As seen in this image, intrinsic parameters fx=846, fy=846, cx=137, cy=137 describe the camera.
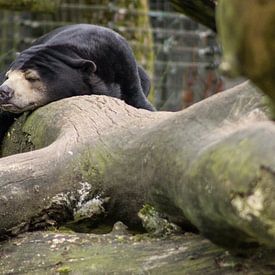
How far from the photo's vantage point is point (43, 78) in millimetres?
4020

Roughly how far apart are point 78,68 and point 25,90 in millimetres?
350

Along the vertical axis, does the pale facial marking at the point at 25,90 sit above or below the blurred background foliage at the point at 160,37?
above

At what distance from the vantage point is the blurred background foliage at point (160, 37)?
7.12 meters

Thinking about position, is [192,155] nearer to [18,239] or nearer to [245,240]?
[245,240]

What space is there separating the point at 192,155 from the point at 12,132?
6.22ft

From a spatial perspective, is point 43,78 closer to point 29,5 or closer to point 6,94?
point 6,94

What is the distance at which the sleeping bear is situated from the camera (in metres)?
3.95

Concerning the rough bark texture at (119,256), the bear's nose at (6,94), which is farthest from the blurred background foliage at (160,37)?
the rough bark texture at (119,256)

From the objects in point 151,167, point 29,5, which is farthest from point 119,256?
point 29,5

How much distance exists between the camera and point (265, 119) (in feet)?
5.66

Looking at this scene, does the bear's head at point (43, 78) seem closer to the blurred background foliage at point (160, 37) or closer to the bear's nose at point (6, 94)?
the bear's nose at point (6, 94)

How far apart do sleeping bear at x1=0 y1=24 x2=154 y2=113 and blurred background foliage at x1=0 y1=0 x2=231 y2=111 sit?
2.80 metres

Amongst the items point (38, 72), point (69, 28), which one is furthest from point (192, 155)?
point (69, 28)

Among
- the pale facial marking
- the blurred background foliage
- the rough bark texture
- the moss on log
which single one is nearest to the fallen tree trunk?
the rough bark texture
